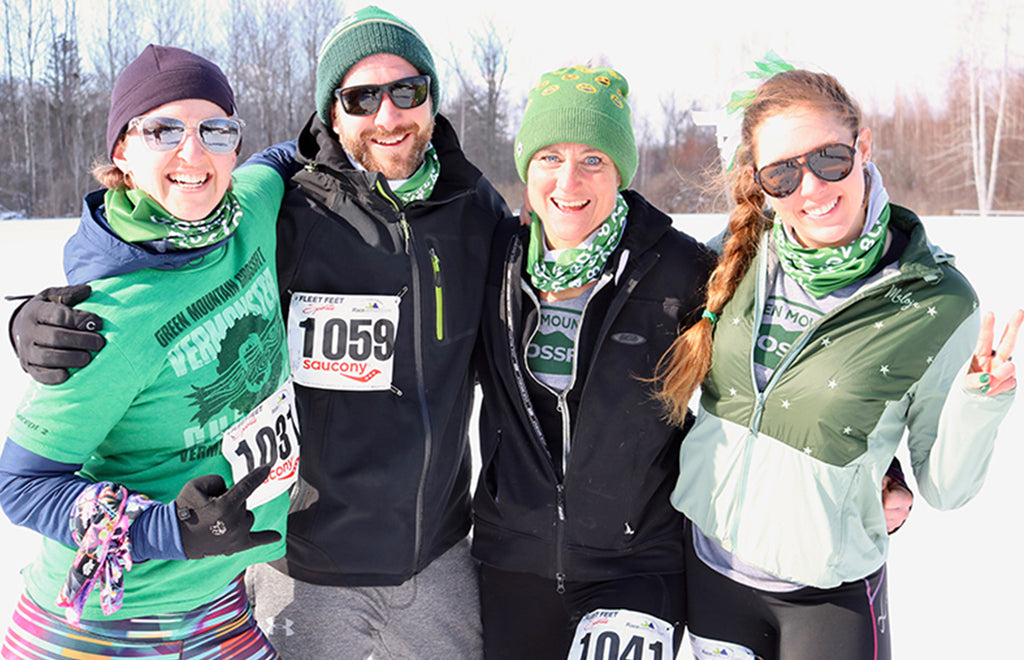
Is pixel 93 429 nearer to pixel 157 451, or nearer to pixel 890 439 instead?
pixel 157 451

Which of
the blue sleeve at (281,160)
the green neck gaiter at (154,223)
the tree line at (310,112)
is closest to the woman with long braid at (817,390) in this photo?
the green neck gaiter at (154,223)

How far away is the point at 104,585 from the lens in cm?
185

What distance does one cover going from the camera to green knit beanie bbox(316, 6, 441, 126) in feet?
8.52

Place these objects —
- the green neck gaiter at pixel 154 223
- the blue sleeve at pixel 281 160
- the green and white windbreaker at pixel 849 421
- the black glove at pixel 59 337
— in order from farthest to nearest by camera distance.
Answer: the blue sleeve at pixel 281 160
the green and white windbreaker at pixel 849 421
the green neck gaiter at pixel 154 223
the black glove at pixel 59 337

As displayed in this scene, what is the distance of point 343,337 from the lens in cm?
246

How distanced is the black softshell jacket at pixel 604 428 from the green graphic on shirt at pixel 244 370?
0.73 m

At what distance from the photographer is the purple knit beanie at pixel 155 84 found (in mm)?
1996

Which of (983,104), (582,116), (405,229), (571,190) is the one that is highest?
(983,104)

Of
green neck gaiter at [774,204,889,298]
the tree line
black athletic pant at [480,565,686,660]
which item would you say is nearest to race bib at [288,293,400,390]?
black athletic pant at [480,565,686,660]

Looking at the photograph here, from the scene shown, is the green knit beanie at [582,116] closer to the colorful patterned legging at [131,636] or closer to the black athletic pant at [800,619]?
the black athletic pant at [800,619]

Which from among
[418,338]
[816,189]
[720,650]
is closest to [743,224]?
[816,189]

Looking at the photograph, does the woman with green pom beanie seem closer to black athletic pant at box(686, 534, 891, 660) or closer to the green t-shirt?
black athletic pant at box(686, 534, 891, 660)

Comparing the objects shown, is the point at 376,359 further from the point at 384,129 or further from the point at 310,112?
the point at 310,112

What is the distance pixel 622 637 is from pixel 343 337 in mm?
1279
